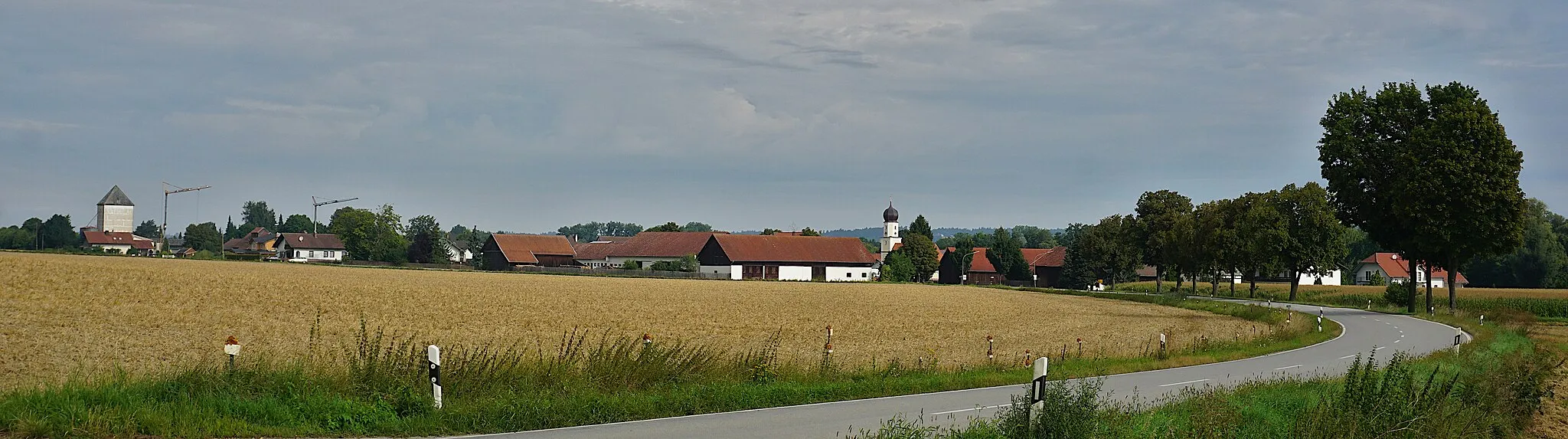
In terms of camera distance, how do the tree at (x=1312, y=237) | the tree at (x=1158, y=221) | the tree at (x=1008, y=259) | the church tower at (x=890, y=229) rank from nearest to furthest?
the tree at (x=1312, y=237) < the tree at (x=1158, y=221) < the tree at (x=1008, y=259) < the church tower at (x=890, y=229)

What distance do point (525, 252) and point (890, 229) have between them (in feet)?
192

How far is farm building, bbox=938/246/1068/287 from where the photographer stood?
143 meters

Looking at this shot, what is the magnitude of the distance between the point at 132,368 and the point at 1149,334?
30.6m

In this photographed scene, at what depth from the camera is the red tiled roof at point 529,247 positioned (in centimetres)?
13862

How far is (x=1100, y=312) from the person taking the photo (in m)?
57.1

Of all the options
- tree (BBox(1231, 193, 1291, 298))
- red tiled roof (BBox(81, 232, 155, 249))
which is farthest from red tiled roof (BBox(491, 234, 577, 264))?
tree (BBox(1231, 193, 1291, 298))

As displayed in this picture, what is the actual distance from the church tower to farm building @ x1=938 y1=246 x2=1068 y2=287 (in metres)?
17.0

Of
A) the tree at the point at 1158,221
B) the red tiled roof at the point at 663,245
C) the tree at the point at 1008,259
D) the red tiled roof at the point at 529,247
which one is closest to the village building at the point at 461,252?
the red tiled roof at the point at 529,247

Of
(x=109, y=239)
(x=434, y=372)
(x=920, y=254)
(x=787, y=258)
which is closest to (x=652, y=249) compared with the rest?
(x=787, y=258)

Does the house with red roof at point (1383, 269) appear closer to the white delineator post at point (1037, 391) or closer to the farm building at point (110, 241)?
the white delineator post at point (1037, 391)

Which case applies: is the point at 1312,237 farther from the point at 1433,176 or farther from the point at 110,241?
the point at 110,241

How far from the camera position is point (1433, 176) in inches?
1859

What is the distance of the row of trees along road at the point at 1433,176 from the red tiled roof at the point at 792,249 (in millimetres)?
76234

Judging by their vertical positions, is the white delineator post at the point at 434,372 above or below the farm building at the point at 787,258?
below
